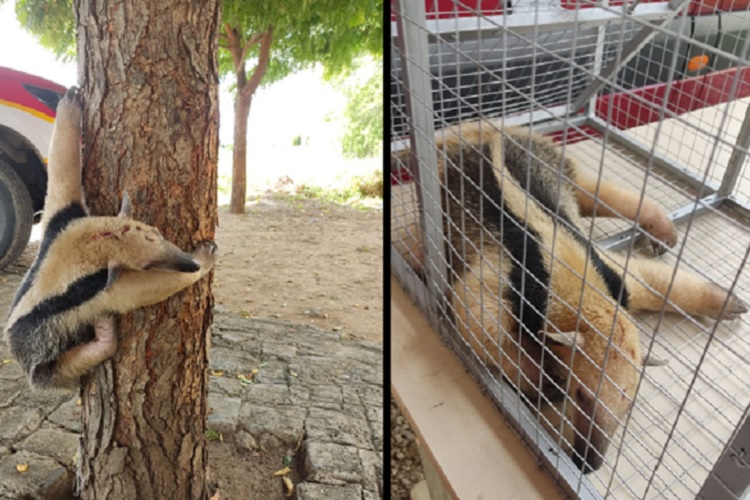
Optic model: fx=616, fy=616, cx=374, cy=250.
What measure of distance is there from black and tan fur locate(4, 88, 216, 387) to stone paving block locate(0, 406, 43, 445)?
26cm

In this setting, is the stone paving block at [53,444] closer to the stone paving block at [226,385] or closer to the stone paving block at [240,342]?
the stone paving block at [226,385]

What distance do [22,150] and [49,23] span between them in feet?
0.85

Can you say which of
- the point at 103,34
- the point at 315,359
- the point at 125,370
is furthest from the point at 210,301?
the point at 315,359

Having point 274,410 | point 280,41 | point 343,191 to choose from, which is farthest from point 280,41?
point 274,410

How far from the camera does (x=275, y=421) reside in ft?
6.35

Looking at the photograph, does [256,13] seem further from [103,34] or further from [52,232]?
[52,232]

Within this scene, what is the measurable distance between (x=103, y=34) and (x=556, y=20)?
109 cm

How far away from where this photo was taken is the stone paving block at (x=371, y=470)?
1.82 meters

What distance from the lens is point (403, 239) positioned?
1.90 metres

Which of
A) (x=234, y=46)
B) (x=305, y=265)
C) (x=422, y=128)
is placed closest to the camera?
(x=422, y=128)

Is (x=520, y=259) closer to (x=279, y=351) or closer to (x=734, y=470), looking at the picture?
(x=734, y=470)

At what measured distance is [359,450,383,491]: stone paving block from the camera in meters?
1.82

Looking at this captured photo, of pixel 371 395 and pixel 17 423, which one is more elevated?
pixel 17 423

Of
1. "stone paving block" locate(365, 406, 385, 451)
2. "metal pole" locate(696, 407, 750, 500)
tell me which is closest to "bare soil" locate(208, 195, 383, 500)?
"stone paving block" locate(365, 406, 385, 451)
